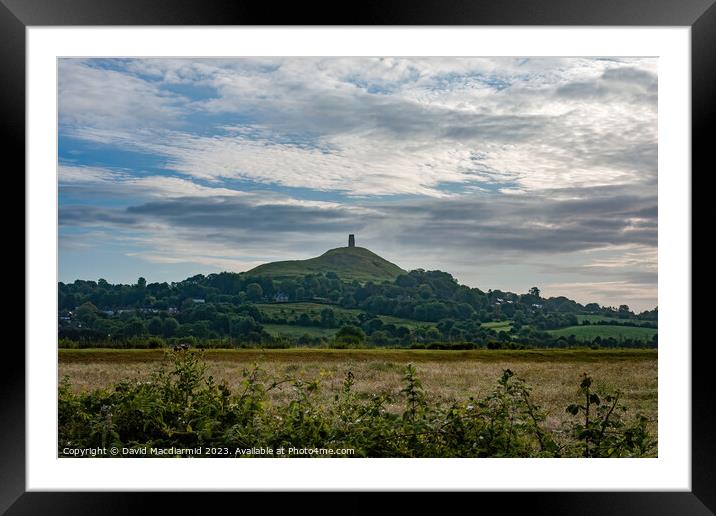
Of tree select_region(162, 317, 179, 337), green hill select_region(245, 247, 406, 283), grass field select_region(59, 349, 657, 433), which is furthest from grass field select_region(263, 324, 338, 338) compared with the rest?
tree select_region(162, 317, 179, 337)

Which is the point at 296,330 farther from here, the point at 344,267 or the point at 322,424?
the point at 322,424

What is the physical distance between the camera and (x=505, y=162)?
12.8ft

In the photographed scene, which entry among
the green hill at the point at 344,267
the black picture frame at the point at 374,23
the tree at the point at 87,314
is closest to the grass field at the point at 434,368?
the tree at the point at 87,314

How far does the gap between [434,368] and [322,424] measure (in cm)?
149

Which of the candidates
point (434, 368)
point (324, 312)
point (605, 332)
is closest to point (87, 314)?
point (324, 312)

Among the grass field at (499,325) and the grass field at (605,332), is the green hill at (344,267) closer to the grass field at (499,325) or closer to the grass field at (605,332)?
the grass field at (499,325)

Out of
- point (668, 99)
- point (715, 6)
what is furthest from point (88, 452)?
point (715, 6)

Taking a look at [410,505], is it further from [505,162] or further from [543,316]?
[505,162]

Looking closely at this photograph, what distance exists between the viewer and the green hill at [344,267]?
12.1ft

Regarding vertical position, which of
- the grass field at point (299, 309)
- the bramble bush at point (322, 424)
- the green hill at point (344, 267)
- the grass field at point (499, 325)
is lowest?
the bramble bush at point (322, 424)

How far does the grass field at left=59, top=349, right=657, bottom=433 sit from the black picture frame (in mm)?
975

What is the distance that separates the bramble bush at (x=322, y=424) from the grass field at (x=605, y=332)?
1.52m

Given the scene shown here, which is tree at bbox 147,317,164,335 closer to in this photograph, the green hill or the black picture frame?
the green hill

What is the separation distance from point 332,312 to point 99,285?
1.70m
